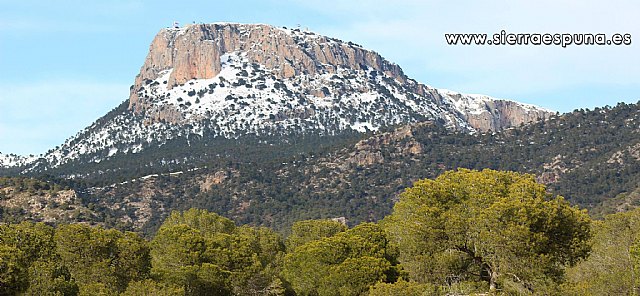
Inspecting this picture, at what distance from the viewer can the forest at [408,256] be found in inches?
1315

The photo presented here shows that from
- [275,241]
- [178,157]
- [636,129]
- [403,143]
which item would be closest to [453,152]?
[403,143]

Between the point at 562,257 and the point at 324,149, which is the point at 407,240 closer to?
the point at 562,257

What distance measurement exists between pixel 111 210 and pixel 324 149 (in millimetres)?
57536

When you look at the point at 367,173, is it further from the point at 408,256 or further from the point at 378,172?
the point at 408,256

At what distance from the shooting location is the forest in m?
33.4

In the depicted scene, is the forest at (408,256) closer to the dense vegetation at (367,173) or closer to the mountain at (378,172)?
the dense vegetation at (367,173)

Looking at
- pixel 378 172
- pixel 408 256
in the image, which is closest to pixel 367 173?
pixel 378 172

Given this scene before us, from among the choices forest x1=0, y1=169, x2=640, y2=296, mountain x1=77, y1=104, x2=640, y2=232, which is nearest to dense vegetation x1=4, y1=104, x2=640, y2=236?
mountain x1=77, y1=104, x2=640, y2=232

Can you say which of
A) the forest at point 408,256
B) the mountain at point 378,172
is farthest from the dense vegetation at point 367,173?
the forest at point 408,256

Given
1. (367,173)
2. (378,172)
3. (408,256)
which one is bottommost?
(367,173)

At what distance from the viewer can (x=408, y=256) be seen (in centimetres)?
3781

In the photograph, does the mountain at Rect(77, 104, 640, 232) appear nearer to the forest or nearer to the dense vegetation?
the dense vegetation

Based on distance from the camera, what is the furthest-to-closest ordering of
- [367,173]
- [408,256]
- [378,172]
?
1. [378,172]
2. [367,173]
3. [408,256]

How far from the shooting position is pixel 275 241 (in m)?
64.5
